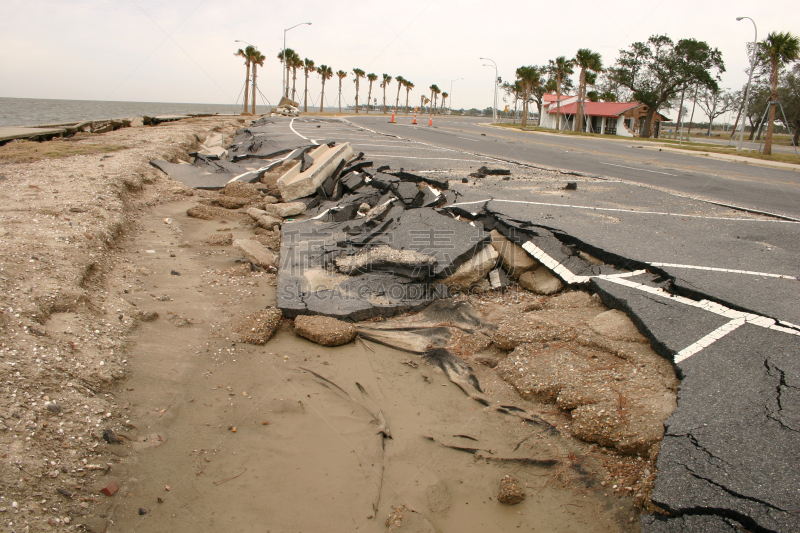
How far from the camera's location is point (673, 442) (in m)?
2.76

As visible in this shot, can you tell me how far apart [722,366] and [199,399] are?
3.90 metres

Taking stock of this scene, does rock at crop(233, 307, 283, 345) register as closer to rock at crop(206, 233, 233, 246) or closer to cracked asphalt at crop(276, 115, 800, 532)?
rock at crop(206, 233, 233, 246)

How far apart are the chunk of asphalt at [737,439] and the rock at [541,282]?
1956 mm

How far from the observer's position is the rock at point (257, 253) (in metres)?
6.54

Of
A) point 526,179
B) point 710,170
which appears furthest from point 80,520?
point 710,170

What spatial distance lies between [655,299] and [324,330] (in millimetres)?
3160

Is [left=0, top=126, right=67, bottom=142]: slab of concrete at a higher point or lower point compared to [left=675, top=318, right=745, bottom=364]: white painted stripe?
higher

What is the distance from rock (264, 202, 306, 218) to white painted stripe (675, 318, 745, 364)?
7.25m

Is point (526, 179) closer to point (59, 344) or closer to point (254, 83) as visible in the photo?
point (59, 344)

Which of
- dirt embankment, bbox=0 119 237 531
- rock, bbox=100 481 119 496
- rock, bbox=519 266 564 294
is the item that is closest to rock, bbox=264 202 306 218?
dirt embankment, bbox=0 119 237 531

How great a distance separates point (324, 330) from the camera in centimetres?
467

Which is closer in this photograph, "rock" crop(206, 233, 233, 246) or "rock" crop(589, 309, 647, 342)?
"rock" crop(589, 309, 647, 342)

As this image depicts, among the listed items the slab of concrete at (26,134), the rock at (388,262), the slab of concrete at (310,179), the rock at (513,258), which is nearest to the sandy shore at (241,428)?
the rock at (513,258)

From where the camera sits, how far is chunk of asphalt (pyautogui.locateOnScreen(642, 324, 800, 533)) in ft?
7.57
